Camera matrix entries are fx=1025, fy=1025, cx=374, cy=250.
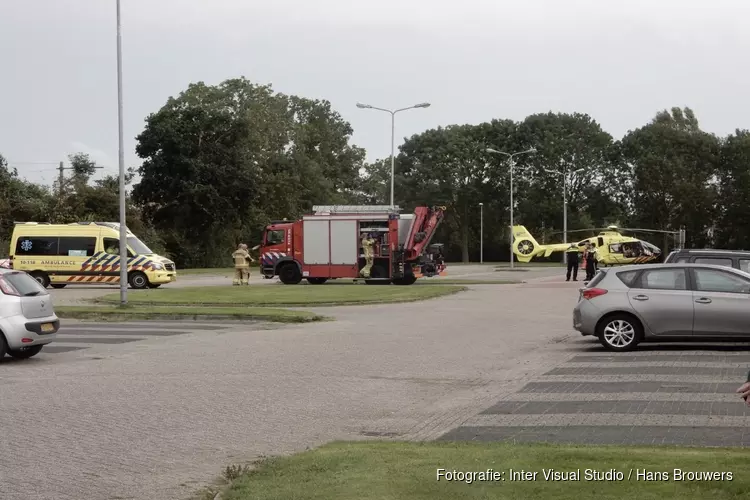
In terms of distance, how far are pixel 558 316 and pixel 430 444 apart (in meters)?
16.0

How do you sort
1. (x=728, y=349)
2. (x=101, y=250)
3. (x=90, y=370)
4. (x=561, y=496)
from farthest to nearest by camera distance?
(x=101, y=250)
(x=728, y=349)
(x=90, y=370)
(x=561, y=496)

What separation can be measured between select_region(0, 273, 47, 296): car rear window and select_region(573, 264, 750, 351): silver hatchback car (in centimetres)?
871

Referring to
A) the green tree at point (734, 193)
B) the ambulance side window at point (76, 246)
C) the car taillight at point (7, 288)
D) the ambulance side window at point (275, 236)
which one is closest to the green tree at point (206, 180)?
the ambulance side window at point (275, 236)

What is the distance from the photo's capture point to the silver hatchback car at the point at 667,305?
1586 centimetres

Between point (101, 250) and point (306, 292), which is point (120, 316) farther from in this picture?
point (101, 250)

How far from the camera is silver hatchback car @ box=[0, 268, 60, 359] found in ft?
50.5


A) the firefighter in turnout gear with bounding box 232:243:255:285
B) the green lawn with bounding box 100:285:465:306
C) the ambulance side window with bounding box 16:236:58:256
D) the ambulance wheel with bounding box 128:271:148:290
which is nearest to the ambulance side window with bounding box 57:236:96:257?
the ambulance side window with bounding box 16:236:58:256

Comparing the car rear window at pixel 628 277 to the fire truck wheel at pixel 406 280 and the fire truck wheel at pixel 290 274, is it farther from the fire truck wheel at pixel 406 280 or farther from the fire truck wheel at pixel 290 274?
the fire truck wheel at pixel 290 274

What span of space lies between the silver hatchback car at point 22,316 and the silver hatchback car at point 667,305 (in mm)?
8537

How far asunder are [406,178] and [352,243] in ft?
187

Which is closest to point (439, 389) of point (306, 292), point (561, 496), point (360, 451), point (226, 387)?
point (226, 387)

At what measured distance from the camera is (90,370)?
14.6 metres

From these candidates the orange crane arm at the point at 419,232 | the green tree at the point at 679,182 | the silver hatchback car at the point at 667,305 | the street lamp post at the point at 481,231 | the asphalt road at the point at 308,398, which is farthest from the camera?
the street lamp post at the point at 481,231

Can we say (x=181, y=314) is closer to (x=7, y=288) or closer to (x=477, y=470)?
(x=7, y=288)
